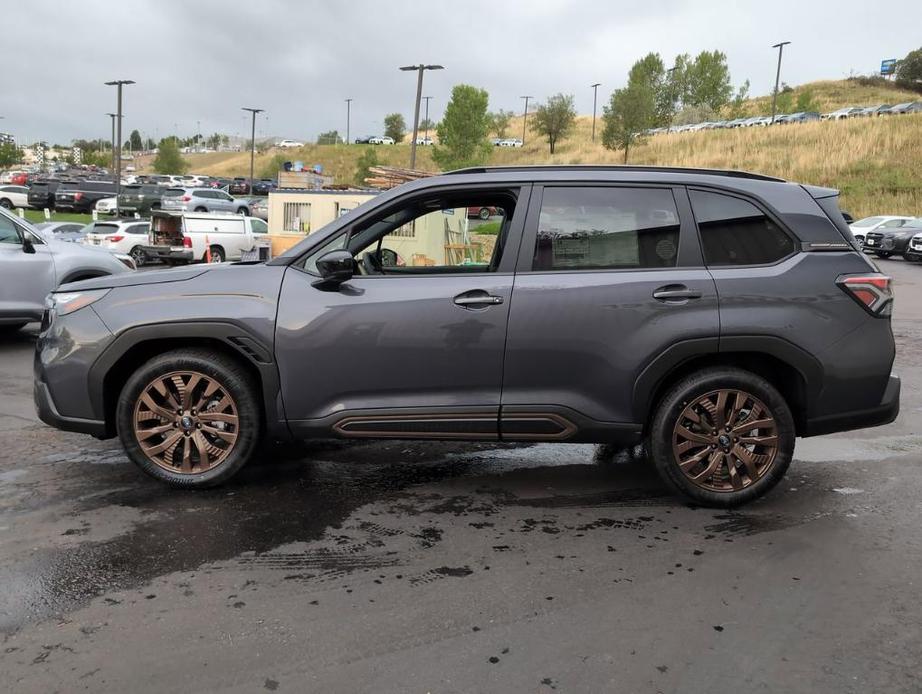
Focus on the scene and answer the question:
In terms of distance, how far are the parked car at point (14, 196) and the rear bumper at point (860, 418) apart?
51.9m

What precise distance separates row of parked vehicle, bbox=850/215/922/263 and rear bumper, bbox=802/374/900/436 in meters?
25.9

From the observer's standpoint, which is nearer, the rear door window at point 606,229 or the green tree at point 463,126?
the rear door window at point 606,229

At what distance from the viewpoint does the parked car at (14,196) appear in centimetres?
4650

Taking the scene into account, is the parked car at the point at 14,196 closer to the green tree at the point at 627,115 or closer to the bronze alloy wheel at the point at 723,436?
the green tree at the point at 627,115

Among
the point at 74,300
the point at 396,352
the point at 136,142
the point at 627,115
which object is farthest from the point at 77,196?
the point at 136,142

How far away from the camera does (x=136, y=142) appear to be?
7032 inches

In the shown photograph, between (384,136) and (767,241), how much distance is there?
408ft

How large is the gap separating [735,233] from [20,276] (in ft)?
25.9

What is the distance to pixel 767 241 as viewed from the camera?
426 centimetres

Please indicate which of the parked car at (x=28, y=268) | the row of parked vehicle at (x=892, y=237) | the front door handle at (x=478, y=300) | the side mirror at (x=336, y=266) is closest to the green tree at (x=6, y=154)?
the row of parked vehicle at (x=892, y=237)

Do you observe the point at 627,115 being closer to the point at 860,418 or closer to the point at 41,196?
the point at 41,196

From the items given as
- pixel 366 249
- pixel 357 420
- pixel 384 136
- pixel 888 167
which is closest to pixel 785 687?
pixel 357 420

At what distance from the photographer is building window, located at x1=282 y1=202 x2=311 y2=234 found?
24047mm

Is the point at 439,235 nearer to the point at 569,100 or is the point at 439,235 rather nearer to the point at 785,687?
the point at 785,687
